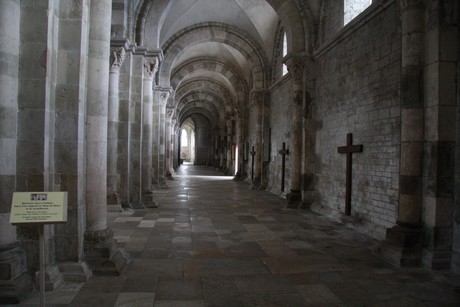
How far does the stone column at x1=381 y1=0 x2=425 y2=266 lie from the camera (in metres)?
5.87

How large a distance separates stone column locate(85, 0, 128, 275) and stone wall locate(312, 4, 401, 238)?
521 cm

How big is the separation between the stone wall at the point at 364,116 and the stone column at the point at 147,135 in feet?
16.7

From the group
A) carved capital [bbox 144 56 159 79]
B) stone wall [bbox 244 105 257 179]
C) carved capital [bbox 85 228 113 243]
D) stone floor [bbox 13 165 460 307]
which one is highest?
carved capital [bbox 144 56 159 79]

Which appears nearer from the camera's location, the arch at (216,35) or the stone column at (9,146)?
the stone column at (9,146)

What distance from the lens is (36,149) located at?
4266 mm

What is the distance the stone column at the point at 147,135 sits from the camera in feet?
37.7

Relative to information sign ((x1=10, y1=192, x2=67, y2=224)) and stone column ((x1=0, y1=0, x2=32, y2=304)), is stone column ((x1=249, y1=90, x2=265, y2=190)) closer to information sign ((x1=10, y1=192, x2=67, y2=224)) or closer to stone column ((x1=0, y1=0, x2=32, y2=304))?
stone column ((x1=0, y1=0, x2=32, y2=304))

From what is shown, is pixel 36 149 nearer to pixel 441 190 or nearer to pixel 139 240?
pixel 139 240

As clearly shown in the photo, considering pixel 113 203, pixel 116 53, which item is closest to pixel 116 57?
pixel 116 53

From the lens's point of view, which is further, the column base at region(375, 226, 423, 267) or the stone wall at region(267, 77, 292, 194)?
the stone wall at region(267, 77, 292, 194)

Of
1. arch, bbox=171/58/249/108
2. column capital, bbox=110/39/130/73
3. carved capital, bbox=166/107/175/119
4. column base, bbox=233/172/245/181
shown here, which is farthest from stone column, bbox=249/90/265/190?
column capital, bbox=110/39/130/73

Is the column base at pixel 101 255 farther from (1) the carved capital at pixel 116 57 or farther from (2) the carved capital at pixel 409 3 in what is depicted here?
(2) the carved capital at pixel 409 3

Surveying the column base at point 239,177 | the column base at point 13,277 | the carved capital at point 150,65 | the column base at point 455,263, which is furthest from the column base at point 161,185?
the column base at point 455,263

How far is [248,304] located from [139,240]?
3.39 meters
